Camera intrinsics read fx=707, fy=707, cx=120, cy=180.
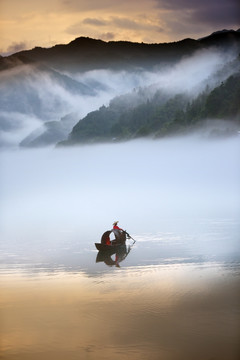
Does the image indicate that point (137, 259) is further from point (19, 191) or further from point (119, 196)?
point (119, 196)

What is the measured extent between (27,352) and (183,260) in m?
10.6

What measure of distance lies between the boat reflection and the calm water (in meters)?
0.11

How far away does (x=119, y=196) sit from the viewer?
1804 inches

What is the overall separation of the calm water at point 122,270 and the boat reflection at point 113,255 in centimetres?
11

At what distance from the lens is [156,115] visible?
58.9m

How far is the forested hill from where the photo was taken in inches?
2018

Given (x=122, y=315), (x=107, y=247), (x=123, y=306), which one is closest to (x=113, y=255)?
(x=107, y=247)

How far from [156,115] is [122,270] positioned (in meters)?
41.3

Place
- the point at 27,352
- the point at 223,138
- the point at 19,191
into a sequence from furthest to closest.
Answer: the point at 223,138
the point at 19,191
the point at 27,352

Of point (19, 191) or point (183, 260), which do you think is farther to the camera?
point (19, 191)

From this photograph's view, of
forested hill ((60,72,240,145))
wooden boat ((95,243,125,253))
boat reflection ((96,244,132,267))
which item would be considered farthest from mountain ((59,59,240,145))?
wooden boat ((95,243,125,253))

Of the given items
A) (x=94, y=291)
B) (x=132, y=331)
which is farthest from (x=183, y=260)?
(x=132, y=331)

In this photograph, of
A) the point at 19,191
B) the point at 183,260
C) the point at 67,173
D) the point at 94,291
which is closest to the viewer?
the point at 94,291

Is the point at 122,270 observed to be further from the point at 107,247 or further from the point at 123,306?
the point at 123,306
